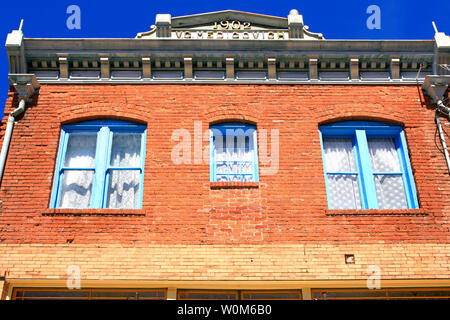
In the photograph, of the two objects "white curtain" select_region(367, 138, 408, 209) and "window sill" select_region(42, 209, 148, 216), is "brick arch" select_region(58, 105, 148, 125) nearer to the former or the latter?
"window sill" select_region(42, 209, 148, 216)

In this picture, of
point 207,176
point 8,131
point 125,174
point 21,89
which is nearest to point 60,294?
point 125,174

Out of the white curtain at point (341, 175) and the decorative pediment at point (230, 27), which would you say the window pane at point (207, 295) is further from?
the decorative pediment at point (230, 27)

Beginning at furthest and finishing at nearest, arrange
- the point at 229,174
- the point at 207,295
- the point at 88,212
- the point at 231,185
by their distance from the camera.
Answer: the point at 229,174
the point at 231,185
the point at 88,212
the point at 207,295

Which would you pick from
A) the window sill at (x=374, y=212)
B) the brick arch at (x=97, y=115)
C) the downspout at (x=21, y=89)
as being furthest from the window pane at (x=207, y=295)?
the downspout at (x=21, y=89)

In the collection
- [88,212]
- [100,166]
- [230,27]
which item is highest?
[230,27]

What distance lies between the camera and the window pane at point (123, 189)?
904 centimetres

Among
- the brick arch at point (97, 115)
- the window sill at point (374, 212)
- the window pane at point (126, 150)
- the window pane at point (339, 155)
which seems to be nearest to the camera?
the window sill at point (374, 212)

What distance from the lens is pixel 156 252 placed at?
8.26m

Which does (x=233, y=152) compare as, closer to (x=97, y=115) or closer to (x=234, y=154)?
(x=234, y=154)

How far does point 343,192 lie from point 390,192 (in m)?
0.88

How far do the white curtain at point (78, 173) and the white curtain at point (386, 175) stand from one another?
5339 mm

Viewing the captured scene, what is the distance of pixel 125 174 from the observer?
9328 millimetres
